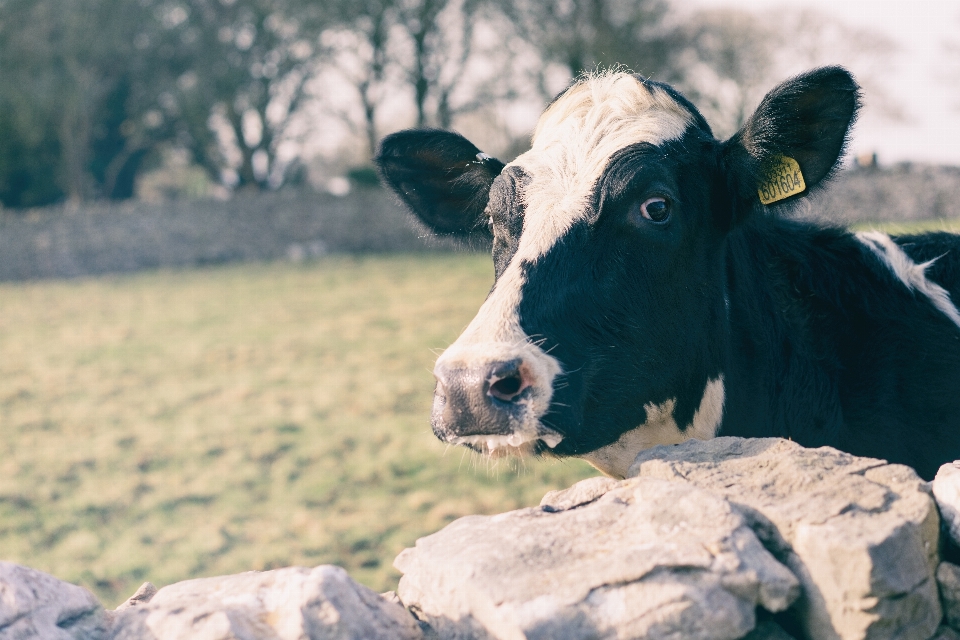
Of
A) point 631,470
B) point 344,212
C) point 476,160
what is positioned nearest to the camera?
point 631,470

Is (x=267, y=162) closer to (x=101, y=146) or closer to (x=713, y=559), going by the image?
(x=101, y=146)

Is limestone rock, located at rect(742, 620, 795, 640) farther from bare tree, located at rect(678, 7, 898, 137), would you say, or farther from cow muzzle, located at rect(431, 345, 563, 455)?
bare tree, located at rect(678, 7, 898, 137)

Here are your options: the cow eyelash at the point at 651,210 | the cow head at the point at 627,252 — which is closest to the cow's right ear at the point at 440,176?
the cow head at the point at 627,252

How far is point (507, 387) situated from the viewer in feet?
7.61

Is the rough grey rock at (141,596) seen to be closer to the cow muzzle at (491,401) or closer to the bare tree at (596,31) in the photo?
the cow muzzle at (491,401)

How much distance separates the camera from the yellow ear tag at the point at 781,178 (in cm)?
303

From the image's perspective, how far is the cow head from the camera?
8.45 ft

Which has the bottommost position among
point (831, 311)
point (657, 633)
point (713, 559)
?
point (657, 633)

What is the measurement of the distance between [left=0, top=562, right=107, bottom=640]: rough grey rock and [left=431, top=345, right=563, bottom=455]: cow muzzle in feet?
2.99

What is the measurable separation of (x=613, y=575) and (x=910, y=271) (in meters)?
2.20

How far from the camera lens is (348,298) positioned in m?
18.2

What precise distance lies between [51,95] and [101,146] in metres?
5.43

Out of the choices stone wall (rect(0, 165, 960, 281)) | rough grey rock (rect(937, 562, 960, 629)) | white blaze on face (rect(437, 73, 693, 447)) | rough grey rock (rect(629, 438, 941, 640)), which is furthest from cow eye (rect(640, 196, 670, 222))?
stone wall (rect(0, 165, 960, 281))

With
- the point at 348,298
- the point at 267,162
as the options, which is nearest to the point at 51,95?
the point at 267,162
